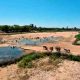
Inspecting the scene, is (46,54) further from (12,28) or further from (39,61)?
(12,28)

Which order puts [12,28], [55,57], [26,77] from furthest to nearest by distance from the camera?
[12,28], [55,57], [26,77]

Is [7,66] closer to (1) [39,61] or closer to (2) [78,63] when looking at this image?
(1) [39,61]

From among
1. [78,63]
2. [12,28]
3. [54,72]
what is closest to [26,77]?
[54,72]

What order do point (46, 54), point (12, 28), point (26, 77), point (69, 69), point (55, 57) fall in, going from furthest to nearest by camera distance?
point (12, 28)
point (46, 54)
point (55, 57)
point (69, 69)
point (26, 77)

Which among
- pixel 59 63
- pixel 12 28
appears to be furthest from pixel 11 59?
pixel 12 28

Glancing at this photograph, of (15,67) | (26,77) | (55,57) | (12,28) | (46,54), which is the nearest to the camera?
(26,77)

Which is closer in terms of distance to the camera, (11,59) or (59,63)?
(59,63)

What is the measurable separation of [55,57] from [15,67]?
20.2 feet

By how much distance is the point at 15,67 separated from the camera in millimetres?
29594

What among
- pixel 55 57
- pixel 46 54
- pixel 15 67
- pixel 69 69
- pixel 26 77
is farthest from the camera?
pixel 46 54

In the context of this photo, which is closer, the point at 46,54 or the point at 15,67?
the point at 15,67

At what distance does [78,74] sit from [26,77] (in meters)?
5.80

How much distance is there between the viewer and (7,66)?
3078cm

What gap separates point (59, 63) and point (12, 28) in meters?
117
